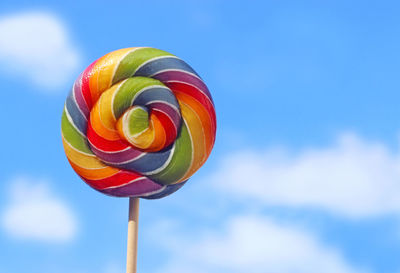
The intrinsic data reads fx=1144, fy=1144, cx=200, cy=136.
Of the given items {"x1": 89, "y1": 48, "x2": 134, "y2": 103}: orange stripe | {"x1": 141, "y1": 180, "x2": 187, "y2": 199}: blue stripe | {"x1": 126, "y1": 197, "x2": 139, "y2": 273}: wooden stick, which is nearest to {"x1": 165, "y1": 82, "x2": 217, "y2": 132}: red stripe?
{"x1": 89, "y1": 48, "x2": 134, "y2": 103}: orange stripe

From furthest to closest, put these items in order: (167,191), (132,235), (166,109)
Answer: (167,191)
(132,235)
(166,109)

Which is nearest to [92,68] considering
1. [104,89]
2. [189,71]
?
[104,89]

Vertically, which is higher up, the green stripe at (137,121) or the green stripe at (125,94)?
the green stripe at (125,94)

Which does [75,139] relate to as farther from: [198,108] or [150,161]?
[198,108]

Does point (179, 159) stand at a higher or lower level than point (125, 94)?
lower

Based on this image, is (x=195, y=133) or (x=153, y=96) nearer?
(x=153, y=96)

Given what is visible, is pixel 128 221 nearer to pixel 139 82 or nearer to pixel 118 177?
pixel 118 177

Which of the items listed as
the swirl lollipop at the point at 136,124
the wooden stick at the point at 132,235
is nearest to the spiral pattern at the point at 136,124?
the swirl lollipop at the point at 136,124

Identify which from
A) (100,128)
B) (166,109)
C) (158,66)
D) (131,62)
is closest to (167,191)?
(166,109)

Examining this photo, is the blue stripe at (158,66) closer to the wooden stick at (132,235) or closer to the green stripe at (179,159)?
the green stripe at (179,159)
